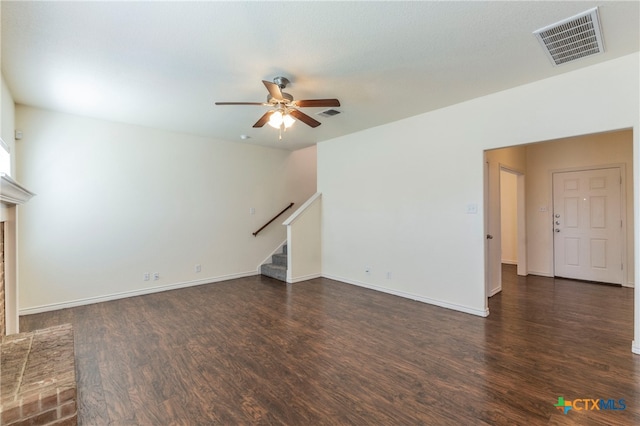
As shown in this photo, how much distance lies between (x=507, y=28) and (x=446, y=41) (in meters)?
0.43

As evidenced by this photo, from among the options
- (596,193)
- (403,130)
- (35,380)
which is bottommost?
(35,380)

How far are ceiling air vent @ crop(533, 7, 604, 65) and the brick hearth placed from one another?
3945 millimetres

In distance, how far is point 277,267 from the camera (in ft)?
18.9

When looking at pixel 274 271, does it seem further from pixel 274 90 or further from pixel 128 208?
pixel 274 90

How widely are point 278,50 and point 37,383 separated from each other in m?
2.75

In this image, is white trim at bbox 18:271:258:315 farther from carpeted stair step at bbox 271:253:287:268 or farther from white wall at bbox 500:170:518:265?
white wall at bbox 500:170:518:265

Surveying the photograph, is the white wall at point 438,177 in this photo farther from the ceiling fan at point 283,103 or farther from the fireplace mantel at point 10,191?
the fireplace mantel at point 10,191

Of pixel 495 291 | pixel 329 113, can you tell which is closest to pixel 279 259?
pixel 329 113

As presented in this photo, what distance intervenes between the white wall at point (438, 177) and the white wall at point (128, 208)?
172 cm

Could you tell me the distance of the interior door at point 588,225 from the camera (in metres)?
4.91

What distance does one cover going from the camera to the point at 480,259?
3.61m

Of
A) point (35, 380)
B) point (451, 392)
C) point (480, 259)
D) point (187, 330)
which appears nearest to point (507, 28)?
point (480, 259)

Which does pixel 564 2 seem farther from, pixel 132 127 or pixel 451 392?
pixel 132 127

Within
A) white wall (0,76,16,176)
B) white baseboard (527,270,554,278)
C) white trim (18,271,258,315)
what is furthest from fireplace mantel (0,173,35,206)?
white baseboard (527,270,554,278)
